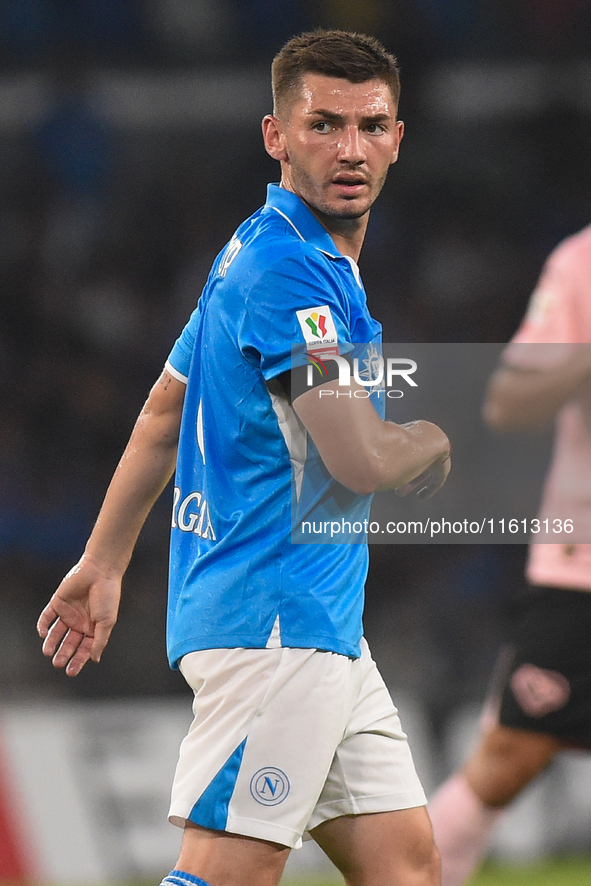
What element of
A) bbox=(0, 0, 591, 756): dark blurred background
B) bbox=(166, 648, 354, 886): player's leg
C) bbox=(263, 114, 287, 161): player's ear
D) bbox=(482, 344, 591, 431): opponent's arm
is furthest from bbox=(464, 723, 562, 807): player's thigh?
bbox=(0, 0, 591, 756): dark blurred background

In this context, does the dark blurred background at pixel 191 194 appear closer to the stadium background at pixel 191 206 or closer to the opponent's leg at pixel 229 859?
the stadium background at pixel 191 206

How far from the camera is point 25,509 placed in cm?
697

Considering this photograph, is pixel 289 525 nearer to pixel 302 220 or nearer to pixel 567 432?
pixel 302 220

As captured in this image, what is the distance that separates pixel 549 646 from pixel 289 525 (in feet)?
4.76

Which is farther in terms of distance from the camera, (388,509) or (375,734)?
(388,509)

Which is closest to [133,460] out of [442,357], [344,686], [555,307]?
[344,686]

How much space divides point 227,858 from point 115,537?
77 cm

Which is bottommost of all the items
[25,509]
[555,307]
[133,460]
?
[25,509]

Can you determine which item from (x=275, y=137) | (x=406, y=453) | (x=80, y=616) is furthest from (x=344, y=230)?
(x=80, y=616)

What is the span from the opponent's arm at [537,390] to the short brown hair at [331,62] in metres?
0.75

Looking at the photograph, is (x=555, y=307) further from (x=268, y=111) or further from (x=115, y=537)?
(x=268, y=111)

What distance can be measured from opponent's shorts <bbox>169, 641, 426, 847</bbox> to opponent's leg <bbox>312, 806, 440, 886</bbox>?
0.06 m

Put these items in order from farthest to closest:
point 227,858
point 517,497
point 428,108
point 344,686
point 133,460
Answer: point 428,108
point 517,497
point 133,460
point 344,686
point 227,858

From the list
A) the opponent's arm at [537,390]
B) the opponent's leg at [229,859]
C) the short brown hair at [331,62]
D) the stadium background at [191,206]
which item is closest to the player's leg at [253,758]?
the opponent's leg at [229,859]
